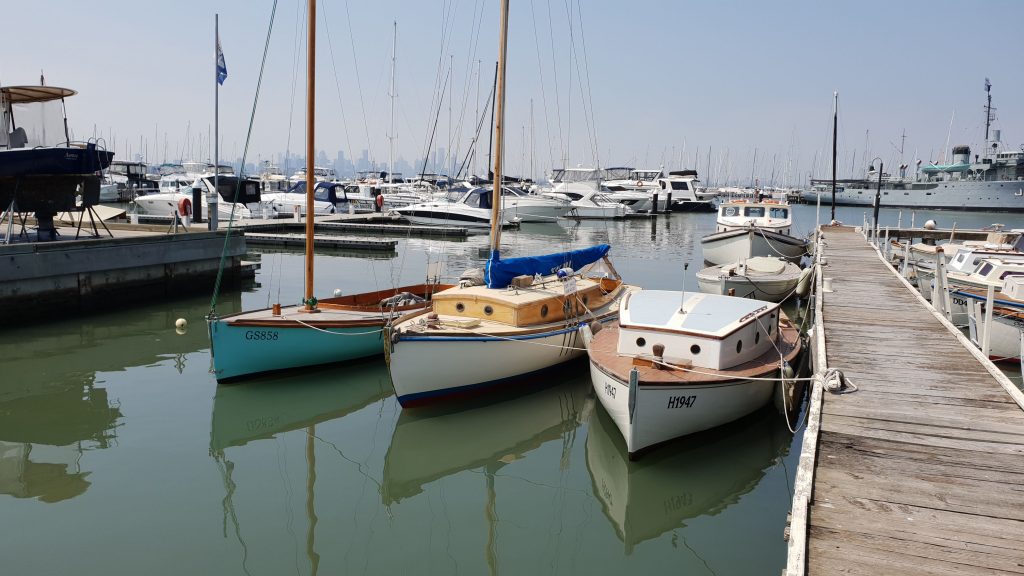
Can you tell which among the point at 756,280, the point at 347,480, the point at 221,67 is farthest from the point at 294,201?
the point at 347,480

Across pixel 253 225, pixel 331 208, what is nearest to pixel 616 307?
pixel 253 225

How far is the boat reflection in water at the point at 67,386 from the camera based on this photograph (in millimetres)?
9711

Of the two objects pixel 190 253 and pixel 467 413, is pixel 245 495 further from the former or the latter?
pixel 190 253

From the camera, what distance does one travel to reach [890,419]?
26.5 feet

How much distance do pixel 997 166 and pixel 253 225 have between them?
9860 cm

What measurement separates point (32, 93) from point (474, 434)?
16.8 metres

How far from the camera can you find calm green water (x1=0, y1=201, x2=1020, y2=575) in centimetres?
784

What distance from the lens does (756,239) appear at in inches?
1106

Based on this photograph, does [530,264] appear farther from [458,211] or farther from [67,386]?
[458,211]

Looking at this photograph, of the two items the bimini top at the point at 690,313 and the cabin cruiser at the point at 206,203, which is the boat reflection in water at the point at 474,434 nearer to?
the bimini top at the point at 690,313

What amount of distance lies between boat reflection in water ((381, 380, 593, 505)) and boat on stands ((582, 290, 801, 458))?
1.46 meters

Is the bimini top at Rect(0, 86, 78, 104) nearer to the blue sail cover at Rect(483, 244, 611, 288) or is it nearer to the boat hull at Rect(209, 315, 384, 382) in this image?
the boat hull at Rect(209, 315, 384, 382)

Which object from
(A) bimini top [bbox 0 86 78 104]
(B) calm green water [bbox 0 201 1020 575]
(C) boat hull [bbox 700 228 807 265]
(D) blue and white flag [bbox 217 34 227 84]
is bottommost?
(B) calm green water [bbox 0 201 1020 575]

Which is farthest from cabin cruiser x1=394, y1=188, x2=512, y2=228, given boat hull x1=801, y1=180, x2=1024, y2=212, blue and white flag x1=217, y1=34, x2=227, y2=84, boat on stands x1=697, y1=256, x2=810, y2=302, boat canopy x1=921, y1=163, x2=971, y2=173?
boat canopy x1=921, y1=163, x2=971, y2=173
